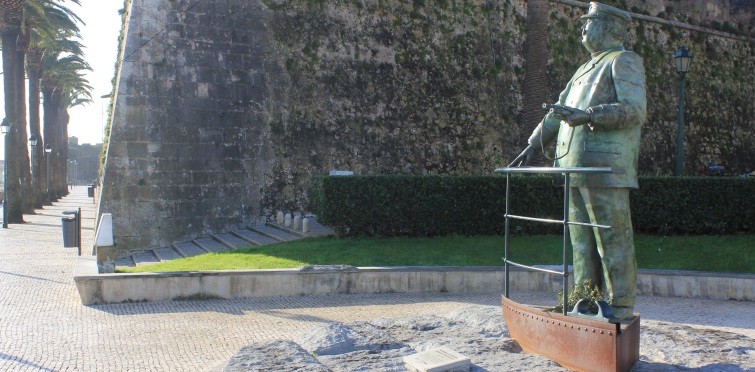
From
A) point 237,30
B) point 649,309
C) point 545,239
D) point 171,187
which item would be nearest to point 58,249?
point 171,187

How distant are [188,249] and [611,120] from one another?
10601 millimetres

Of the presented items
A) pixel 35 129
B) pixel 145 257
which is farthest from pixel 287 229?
pixel 35 129

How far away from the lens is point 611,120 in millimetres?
4336

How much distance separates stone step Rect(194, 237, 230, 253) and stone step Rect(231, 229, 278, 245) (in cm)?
50

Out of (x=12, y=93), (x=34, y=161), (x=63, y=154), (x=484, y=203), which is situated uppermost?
(x=12, y=93)

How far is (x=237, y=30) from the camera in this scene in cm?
1549

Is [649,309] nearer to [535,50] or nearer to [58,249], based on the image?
[535,50]

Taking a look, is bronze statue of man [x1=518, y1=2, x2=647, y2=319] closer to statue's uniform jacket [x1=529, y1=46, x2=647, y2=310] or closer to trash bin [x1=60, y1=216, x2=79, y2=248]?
statue's uniform jacket [x1=529, y1=46, x2=647, y2=310]

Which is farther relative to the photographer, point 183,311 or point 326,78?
point 326,78

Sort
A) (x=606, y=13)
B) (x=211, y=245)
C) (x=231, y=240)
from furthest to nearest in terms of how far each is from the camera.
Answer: (x=231, y=240), (x=211, y=245), (x=606, y=13)

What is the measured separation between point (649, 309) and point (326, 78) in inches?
412

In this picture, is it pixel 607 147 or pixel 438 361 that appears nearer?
pixel 438 361

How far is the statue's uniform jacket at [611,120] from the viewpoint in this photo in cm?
439

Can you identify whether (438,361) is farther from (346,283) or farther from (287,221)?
(287,221)
